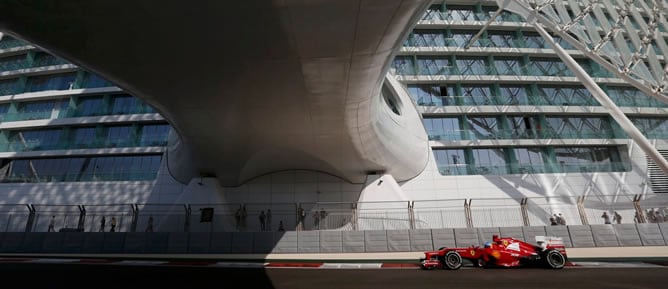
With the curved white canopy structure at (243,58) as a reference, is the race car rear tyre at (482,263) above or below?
below

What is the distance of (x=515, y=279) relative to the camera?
7383mm

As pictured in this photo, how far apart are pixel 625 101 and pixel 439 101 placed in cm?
1758

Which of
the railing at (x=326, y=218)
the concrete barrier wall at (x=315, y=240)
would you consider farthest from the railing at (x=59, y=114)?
the concrete barrier wall at (x=315, y=240)

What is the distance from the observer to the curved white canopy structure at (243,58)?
749cm

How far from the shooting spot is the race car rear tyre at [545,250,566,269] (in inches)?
376

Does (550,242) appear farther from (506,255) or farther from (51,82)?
(51,82)

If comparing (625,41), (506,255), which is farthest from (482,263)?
(625,41)

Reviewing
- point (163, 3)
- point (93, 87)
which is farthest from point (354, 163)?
point (93, 87)

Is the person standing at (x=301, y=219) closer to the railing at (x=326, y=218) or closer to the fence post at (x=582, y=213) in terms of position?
the railing at (x=326, y=218)

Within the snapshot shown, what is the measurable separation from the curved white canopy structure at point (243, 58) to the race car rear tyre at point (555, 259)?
7.86 meters

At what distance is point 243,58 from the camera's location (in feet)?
31.5

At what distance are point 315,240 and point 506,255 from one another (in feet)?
28.6

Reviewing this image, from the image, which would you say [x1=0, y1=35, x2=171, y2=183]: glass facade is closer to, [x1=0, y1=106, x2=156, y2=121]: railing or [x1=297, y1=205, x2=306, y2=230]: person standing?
[x1=0, y1=106, x2=156, y2=121]: railing

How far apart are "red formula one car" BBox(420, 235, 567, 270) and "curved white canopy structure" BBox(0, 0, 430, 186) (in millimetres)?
6418
